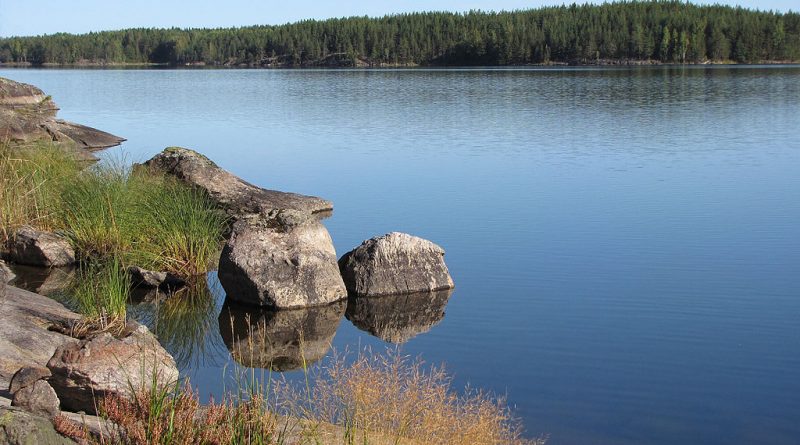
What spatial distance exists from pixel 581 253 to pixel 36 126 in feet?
54.8

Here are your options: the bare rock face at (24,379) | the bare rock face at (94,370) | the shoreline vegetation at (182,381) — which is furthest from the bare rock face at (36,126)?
the bare rock face at (24,379)

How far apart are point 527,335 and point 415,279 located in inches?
78.3

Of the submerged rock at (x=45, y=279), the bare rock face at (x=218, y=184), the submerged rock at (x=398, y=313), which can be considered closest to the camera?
the submerged rock at (x=398, y=313)

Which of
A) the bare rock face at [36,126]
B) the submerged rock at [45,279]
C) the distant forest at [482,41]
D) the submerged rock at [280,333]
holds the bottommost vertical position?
the submerged rock at [280,333]

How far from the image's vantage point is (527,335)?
33.6 ft

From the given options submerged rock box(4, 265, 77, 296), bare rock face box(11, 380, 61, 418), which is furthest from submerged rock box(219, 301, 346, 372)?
bare rock face box(11, 380, 61, 418)

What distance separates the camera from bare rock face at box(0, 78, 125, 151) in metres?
23.4

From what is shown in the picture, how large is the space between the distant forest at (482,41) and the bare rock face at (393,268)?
10002 centimetres

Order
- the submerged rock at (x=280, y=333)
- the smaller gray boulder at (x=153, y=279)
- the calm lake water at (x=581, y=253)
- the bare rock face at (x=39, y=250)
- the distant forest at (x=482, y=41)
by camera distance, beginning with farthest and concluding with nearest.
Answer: the distant forest at (x=482, y=41) < the bare rock face at (x=39, y=250) < the smaller gray boulder at (x=153, y=279) < the submerged rock at (x=280, y=333) < the calm lake water at (x=581, y=253)

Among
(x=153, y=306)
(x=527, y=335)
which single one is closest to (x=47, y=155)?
(x=153, y=306)

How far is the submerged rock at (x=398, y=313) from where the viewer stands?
10.5 metres

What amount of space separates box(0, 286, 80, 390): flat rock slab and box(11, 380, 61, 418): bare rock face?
28.7 inches

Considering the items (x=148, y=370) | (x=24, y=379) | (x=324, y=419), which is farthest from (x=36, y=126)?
(x=324, y=419)

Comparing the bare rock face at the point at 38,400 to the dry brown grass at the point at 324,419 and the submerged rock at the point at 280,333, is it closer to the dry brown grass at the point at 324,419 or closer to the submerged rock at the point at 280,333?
the dry brown grass at the point at 324,419
